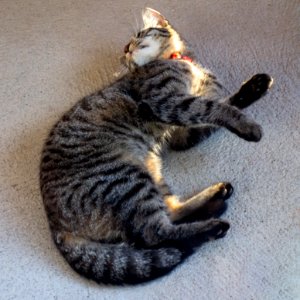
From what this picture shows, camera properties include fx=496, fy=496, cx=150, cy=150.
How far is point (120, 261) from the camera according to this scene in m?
1.47

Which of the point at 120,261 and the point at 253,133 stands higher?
the point at 253,133

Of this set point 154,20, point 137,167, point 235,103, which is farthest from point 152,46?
point 137,167

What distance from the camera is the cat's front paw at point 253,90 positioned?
1673 mm

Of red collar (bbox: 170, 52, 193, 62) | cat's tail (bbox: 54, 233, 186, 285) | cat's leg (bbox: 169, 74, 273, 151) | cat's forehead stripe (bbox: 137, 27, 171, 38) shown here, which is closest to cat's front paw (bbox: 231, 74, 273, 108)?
cat's leg (bbox: 169, 74, 273, 151)

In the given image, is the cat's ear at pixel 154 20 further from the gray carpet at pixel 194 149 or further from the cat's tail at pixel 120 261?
the cat's tail at pixel 120 261

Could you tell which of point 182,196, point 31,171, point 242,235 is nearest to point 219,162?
point 182,196

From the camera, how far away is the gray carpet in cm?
153

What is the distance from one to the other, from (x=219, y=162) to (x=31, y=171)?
704mm

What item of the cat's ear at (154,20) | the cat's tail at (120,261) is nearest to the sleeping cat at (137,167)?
the cat's tail at (120,261)

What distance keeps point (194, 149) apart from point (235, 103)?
22cm

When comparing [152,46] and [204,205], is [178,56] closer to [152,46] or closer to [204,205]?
[152,46]

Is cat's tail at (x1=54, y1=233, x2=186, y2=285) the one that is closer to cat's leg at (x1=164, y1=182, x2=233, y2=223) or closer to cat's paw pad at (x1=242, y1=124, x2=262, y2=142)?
cat's leg at (x1=164, y1=182, x2=233, y2=223)

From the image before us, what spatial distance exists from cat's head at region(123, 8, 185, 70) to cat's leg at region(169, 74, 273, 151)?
0.31 meters

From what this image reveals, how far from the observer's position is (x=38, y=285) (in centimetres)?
159
